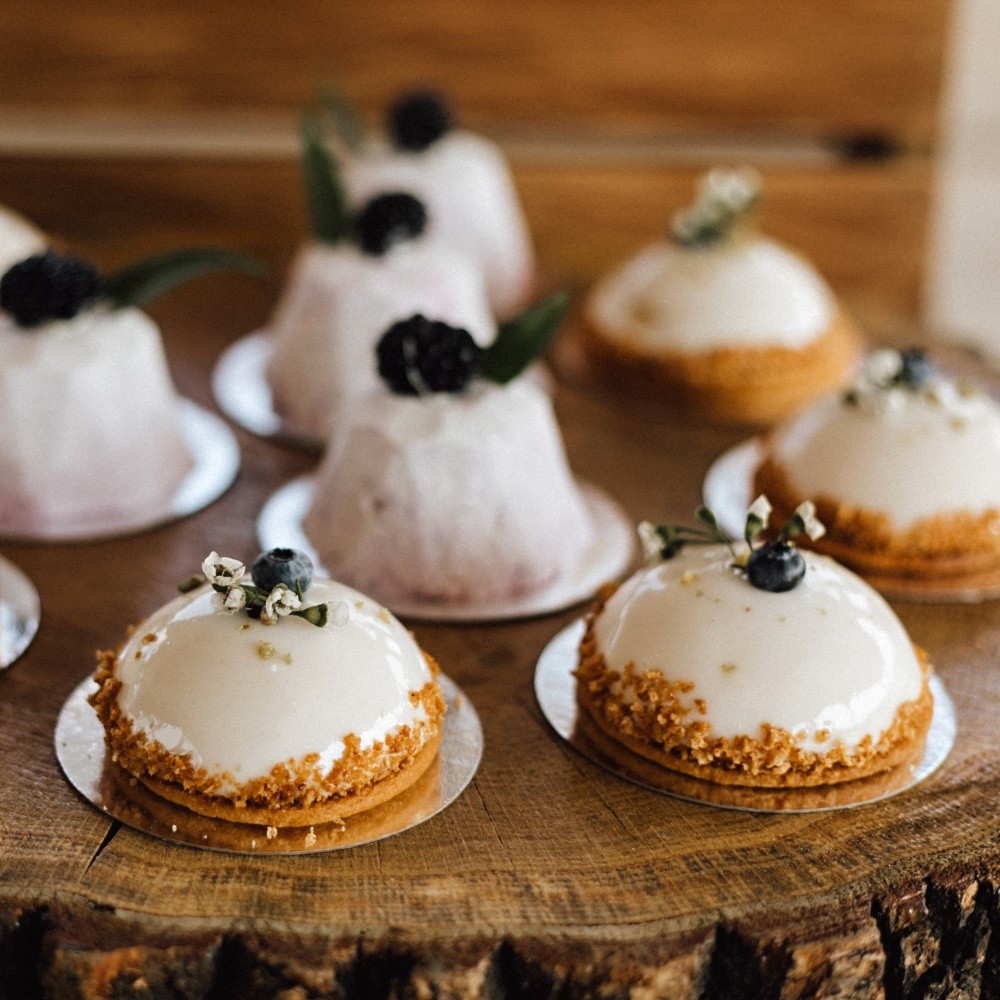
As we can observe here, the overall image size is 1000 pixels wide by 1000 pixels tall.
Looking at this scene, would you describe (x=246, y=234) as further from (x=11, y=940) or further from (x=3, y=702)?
(x=11, y=940)

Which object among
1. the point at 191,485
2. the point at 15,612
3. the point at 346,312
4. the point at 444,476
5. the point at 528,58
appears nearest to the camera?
the point at 15,612

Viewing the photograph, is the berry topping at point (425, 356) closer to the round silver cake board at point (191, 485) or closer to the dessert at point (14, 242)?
the round silver cake board at point (191, 485)

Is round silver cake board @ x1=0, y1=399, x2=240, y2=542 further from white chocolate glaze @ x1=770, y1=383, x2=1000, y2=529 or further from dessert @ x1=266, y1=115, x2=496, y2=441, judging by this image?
white chocolate glaze @ x1=770, y1=383, x2=1000, y2=529

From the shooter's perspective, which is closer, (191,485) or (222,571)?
(222,571)

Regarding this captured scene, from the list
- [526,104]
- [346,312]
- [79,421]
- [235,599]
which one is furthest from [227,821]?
[526,104]

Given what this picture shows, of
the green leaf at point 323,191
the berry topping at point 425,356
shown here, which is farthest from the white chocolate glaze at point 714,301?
the berry topping at point 425,356

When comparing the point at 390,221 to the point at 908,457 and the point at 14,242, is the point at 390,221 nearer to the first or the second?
the point at 14,242
